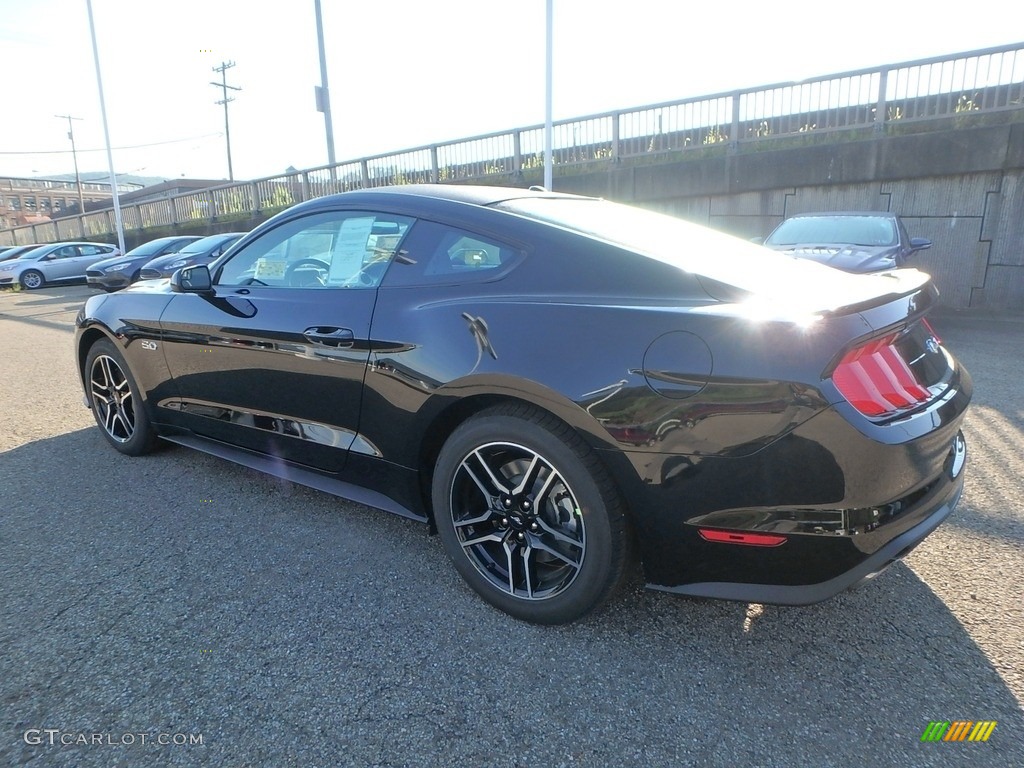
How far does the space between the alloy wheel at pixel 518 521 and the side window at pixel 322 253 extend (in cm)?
92

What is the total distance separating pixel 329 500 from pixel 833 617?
2.37 meters

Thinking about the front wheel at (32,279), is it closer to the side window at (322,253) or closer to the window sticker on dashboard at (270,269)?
the side window at (322,253)

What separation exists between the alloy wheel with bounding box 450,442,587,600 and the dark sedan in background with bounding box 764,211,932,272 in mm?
5700

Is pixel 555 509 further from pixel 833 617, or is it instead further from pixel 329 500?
pixel 329 500

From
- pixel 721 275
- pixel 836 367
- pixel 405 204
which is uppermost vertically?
pixel 405 204

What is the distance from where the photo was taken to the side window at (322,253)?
9.00 ft

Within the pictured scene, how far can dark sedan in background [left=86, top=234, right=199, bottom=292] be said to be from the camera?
1516cm

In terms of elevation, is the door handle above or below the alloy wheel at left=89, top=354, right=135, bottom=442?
above

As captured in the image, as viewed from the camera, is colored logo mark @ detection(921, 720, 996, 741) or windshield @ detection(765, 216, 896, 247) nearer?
colored logo mark @ detection(921, 720, 996, 741)

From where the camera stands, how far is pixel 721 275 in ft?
6.98

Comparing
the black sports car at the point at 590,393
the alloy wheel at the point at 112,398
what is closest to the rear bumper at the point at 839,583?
the black sports car at the point at 590,393

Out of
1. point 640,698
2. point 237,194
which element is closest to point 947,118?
point 640,698

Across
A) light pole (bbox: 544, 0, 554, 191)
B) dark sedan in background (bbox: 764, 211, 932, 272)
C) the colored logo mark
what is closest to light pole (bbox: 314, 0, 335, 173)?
light pole (bbox: 544, 0, 554, 191)

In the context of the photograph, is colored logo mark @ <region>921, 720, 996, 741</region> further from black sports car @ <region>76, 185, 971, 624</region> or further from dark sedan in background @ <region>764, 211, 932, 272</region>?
dark sedan in background @ <region>764, 211, 932, 272</region>
